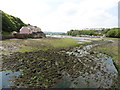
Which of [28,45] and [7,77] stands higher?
[28,45]

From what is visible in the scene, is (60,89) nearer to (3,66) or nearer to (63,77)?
(63,77)

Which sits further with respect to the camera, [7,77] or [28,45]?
[28,45]

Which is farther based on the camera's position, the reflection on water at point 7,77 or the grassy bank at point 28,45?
the grassy bank at point 28,45

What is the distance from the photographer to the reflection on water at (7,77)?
8523mm

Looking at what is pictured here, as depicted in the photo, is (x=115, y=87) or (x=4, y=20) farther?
(x=4, y=20)

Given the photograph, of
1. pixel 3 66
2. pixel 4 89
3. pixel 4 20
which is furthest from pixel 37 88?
pixel 4 20

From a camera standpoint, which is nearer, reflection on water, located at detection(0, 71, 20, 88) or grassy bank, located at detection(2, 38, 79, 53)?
reflection on water, located at detection(0, 71, 20, 88)

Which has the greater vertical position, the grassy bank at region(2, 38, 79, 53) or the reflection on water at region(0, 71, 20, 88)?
the grassy bank at region(2, 38, 79, 53)

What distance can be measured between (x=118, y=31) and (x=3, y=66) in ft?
317

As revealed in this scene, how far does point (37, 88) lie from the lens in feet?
26.7

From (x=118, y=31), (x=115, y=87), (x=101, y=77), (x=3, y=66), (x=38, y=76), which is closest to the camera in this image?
(x=115, y=87)

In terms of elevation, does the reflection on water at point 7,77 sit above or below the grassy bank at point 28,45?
below

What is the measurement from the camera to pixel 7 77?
9.77 metres

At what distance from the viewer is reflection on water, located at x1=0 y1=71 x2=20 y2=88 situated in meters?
8.52
